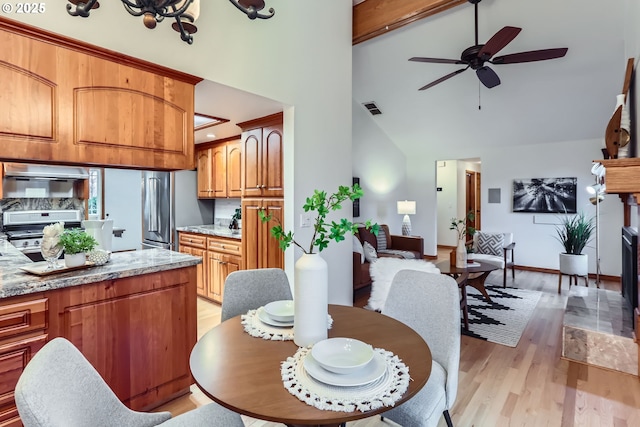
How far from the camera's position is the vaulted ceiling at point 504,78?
3.63 metres

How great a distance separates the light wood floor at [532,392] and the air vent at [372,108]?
4323 mm

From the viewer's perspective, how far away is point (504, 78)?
4.60 metres

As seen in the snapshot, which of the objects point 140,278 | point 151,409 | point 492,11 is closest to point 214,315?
point 151,409

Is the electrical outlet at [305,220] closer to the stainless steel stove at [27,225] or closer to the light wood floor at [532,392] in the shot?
the light wood floor at [532,392]

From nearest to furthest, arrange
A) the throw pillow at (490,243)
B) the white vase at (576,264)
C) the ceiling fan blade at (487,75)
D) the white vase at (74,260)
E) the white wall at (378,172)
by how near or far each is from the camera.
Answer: the white vase at (74,260)
the ceiling fan blade at (487,75)
the white vase at (576,264)
the throw pillow at (490,243)
the white wall at (378,172)

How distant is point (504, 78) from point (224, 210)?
→ 181 inches

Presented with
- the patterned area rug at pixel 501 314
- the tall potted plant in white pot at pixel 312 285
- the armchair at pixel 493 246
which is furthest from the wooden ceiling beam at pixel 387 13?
the armchair at pixel 493 246

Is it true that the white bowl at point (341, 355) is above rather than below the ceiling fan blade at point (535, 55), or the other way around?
below

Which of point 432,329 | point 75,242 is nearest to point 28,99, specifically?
point 75,242

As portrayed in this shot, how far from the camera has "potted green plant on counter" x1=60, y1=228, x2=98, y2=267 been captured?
1778 millimetres

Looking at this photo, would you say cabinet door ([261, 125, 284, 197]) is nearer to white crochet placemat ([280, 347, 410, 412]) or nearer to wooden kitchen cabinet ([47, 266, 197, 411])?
wooden kitchen cabinet ([47, 266, 197, 411])

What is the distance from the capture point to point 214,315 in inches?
143


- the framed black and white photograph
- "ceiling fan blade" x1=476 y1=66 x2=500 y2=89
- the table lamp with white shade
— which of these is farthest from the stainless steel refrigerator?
the framed black and white photograph

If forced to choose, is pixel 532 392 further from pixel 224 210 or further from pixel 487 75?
pixel 224 210
